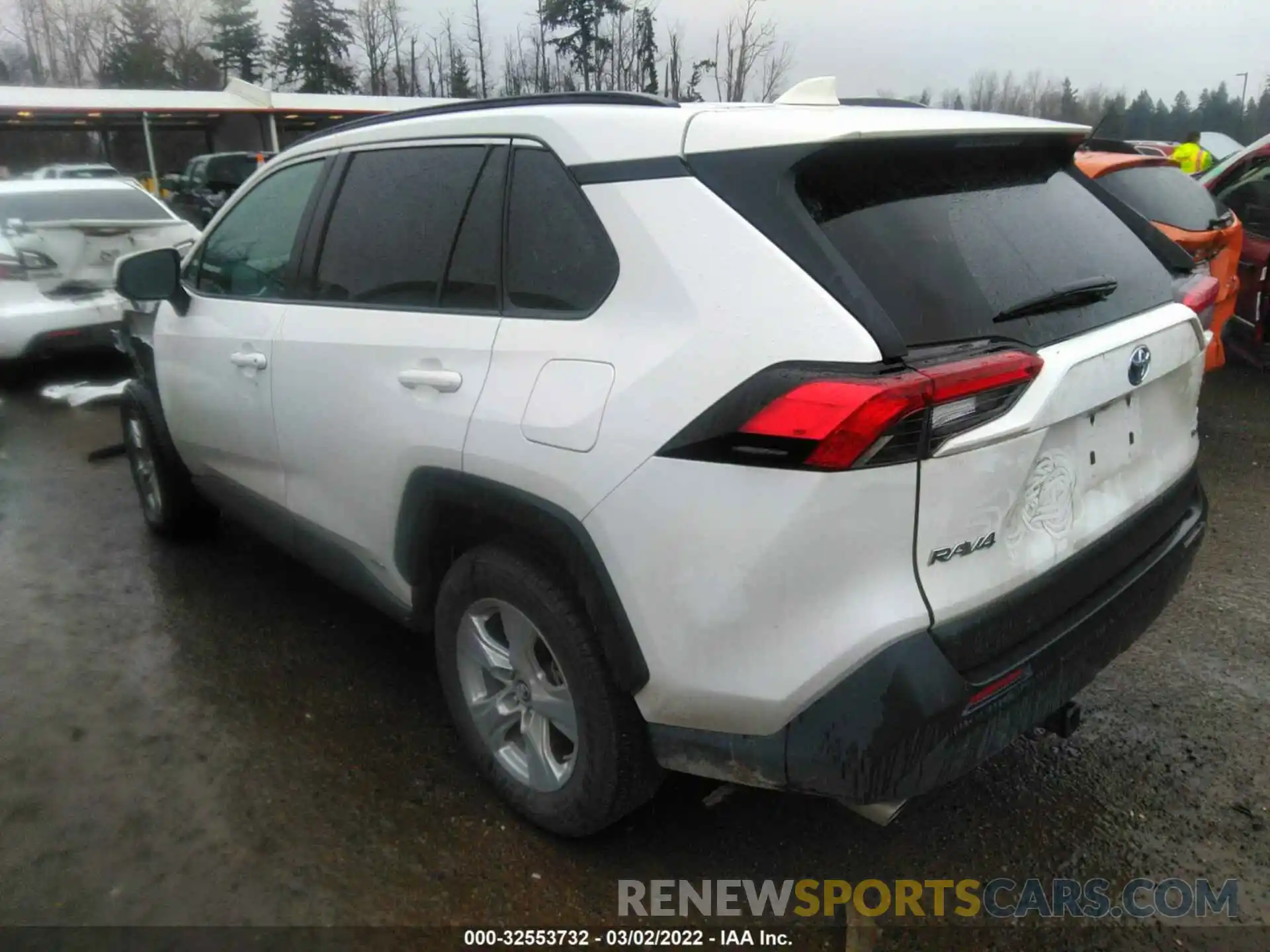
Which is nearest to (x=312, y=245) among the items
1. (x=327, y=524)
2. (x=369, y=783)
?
(x=327, y=524)

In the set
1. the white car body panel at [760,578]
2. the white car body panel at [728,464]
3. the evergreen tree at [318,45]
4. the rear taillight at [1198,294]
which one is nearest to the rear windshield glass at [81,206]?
the white car body panel at [728,464]

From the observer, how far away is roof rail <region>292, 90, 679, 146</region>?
2.35 m

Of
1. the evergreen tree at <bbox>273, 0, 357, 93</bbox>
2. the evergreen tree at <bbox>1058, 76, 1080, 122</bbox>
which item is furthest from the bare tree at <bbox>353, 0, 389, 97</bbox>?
the evergreen tree at <bbox>1058, 76, 1080, 122</bbox>

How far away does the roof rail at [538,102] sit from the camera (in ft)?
7.72

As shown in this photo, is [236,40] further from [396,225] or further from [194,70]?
[396,225]

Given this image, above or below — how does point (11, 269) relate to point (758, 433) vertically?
below

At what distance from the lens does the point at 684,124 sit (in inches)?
84.4

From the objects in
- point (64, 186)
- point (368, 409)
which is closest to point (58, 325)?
point (64, 186)

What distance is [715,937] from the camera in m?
2.35

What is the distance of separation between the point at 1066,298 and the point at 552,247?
47.7 inches

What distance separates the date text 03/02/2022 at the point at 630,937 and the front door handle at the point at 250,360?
1981 millimetres

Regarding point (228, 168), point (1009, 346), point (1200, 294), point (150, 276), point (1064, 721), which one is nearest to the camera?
point (1009, 346)

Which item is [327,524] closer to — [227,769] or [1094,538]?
[227,769]

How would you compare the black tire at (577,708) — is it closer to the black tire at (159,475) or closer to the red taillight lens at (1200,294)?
the red taillight lens at (1200,294)
